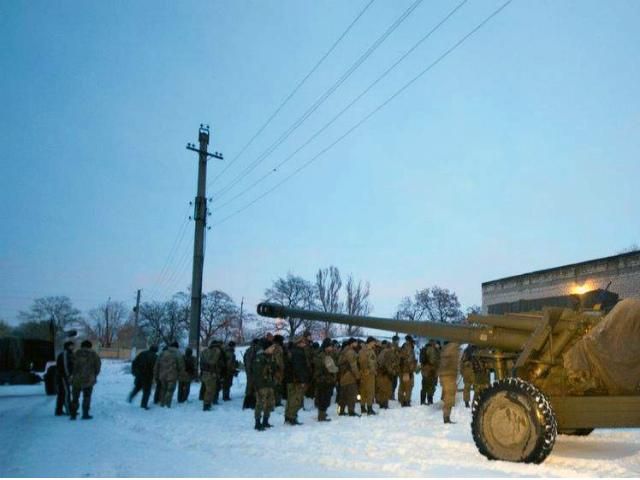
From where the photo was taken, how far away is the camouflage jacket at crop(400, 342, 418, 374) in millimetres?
14977

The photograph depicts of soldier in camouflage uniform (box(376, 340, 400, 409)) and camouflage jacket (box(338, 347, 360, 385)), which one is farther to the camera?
soldier in camouflage uniform (box(376, 340, 400, 409))

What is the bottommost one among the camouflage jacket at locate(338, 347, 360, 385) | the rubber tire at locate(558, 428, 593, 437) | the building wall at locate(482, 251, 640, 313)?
the rubber tire at locate(558, 428, 593, 437)

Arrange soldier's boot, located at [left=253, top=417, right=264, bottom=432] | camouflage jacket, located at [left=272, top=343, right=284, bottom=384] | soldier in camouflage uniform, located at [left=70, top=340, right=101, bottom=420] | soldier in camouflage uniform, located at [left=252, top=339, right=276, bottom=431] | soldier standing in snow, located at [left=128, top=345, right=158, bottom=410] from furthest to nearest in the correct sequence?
soldier standing in snow, located at [left=128, top=345, right=158, bottom=410] → soldier in camouflage uniform, located at [left=70, top=340, right=101, bottom=420] → camouflage jacket, located at [left=272, top=343, right=284, bottom=384] → soldier in camouflage uniform, located at [left=252, top=339, right=276, bottom=431] → soldier's boot, located at [left=253, top=417, right=264, bottom=432]

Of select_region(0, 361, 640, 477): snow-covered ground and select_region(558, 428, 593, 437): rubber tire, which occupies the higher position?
select_region(558, 428, 593, 437): rubber tire

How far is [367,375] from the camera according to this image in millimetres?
13531

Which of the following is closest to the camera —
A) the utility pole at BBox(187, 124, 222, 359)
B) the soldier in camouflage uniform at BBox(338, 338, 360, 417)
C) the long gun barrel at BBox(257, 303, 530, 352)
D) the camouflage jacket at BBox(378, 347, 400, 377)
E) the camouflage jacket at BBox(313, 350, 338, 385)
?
the long gun barrel at BBox(257, 303, 530, 352)

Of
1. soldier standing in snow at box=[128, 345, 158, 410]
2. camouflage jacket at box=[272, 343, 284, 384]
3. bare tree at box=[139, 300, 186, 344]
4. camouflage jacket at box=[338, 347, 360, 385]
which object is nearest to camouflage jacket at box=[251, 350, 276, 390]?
camouflage jacket at box=[272, 343, 284, 384]

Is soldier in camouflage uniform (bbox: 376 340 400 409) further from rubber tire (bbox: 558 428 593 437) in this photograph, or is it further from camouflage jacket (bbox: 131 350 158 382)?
rubber tire (bbox: 558 428 593 437)

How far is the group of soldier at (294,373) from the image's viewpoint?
1101 cm

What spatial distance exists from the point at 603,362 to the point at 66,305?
91763mm

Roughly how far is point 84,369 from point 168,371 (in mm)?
2391

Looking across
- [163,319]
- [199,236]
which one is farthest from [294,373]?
[163,319]

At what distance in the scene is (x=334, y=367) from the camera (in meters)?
12.6

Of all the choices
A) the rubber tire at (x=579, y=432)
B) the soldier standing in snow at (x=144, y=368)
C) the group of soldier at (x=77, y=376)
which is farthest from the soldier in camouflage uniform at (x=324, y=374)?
the rubber tire at (x=579, y=432)
